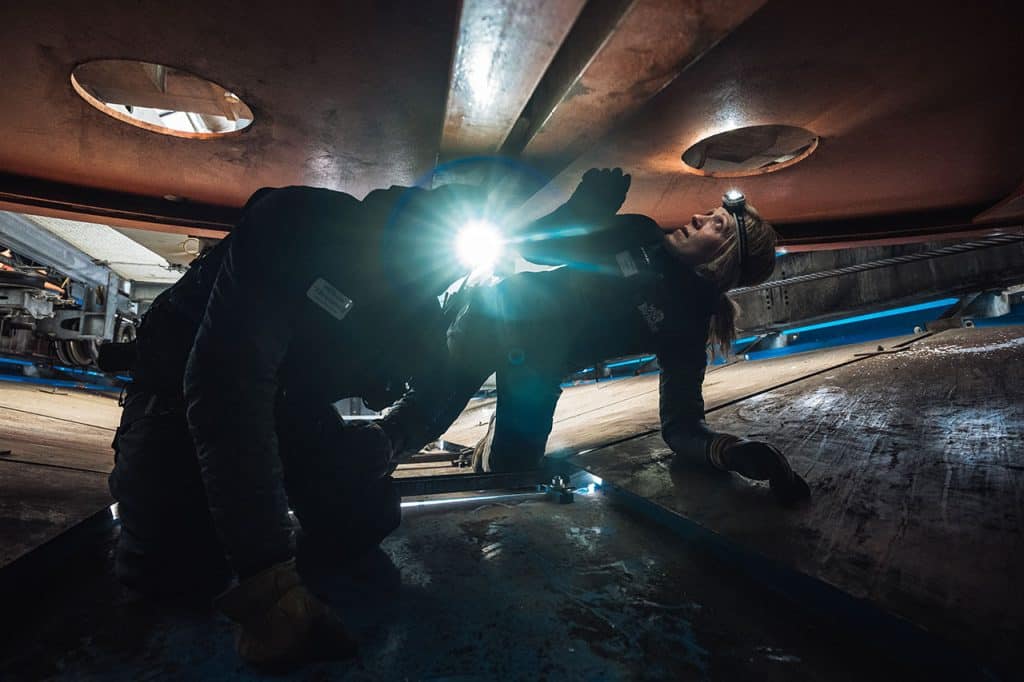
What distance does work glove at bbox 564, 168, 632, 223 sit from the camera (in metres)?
1.94

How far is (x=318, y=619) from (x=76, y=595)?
725mm

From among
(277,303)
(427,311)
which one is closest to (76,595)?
(277,303)

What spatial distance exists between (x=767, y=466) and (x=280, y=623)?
1.26 m

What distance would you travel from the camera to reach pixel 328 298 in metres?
1.04

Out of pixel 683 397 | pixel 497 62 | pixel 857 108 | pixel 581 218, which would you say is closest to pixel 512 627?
pixel 683 397

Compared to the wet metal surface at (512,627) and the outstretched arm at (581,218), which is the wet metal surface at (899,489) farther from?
the outstretched arm at (581,218)

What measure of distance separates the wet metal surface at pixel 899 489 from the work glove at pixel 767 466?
0.04 meters

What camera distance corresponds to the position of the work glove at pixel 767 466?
1283mm

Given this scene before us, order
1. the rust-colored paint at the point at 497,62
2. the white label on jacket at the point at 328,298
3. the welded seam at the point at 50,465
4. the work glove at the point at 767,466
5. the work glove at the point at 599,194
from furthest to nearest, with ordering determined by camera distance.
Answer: the work glove at the point at 599,194, the welded seam at the point at 50,465, the rust-colored paint at the point at 497,62, the work glove at the point at 767,466, the white label on jacket at the point at 328,298

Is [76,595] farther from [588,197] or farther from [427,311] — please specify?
[588,197]

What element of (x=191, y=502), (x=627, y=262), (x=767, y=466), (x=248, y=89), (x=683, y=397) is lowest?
(x=191, y=502)

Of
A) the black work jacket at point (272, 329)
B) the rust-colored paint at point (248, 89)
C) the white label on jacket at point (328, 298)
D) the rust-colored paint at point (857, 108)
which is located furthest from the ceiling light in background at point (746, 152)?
the white label on jacket at point (328, 298)

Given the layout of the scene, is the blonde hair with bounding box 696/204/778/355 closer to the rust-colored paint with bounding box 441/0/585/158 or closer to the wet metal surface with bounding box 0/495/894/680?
the rust-colored paint with bounding box 441/0/585/158

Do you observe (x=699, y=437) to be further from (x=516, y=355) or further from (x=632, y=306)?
(x=516, y=355)
